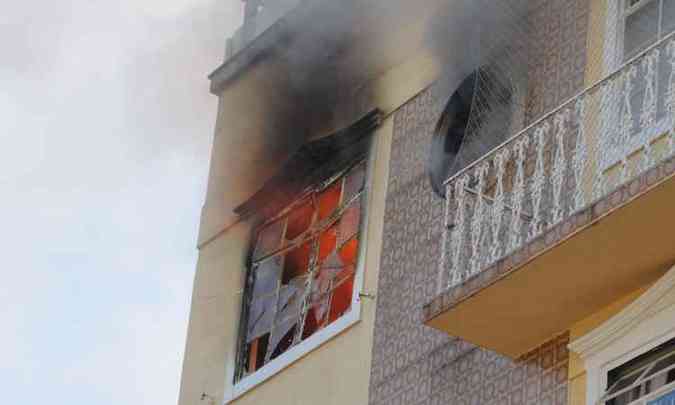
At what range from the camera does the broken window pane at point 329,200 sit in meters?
17.9

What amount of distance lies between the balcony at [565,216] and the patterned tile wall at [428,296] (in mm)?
344

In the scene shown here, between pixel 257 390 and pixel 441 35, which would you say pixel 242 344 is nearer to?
pixel 257 390

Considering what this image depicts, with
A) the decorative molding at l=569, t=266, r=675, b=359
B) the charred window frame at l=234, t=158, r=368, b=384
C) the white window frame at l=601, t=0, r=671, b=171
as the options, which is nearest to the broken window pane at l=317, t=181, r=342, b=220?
Answer: the charred window frame at l=234, t=158, r=368, b=384

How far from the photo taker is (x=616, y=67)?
15.1 meters

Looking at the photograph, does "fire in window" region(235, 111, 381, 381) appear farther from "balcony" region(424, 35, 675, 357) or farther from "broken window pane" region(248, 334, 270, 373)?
"balcony" region(424, 35, 675, 357)

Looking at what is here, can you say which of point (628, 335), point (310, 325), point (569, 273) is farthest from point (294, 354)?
point (628, 335)

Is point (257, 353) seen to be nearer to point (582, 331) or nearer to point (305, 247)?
point (305, 247)

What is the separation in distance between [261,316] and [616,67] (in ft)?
15.4

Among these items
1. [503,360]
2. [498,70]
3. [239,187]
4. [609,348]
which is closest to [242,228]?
[239,187]

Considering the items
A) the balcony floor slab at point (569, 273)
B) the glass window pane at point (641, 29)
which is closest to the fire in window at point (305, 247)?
the balcony floor slab at point (569, 273)

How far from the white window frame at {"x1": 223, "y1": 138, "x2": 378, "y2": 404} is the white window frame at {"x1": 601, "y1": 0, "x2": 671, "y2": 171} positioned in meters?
3.00

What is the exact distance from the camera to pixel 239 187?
757 inches

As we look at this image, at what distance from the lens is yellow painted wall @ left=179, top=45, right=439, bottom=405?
54.7ft

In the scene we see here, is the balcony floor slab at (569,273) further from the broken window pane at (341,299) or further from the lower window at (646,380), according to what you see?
the broken window pane at (341,299)
